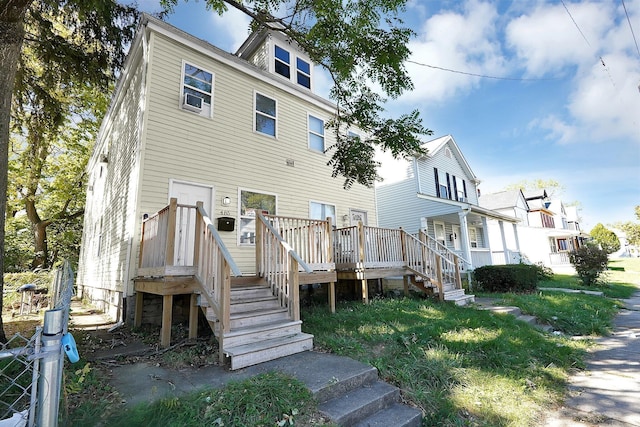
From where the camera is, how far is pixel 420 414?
316cm

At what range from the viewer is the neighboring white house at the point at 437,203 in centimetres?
1437

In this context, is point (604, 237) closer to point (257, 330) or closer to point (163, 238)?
point (257, 330)

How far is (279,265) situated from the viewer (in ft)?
17.3

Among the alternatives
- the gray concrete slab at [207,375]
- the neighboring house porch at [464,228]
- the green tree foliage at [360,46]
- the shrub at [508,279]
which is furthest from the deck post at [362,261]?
the shrub at [508,279]

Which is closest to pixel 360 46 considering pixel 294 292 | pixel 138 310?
pixel 294 292

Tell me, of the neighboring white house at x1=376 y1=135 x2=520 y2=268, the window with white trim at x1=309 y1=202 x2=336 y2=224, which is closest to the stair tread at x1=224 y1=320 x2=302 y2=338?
the window with white trim at x1=309 y1=202 x2=336 y2=224

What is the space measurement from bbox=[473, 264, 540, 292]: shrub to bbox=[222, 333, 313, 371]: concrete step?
9.32m

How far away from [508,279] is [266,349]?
399 inches

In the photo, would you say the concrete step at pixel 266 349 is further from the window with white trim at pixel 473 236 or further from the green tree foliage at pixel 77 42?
the window with white trim at pixel 473 236

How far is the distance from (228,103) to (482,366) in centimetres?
788

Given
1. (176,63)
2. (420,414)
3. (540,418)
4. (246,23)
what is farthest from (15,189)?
(540,418)

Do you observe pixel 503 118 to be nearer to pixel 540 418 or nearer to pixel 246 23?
pixel 246 23

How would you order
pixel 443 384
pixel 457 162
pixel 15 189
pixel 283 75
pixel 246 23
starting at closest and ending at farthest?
1. pixel 443 384
2. pixel 246 23
3. pixel 283 75
4. pixel 15 189
5. pixel 457 162

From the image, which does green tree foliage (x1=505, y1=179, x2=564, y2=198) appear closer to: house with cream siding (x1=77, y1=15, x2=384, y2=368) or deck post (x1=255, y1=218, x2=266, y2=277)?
house with cream siding (x1=77, y1=15, x2=384, y2=368)
